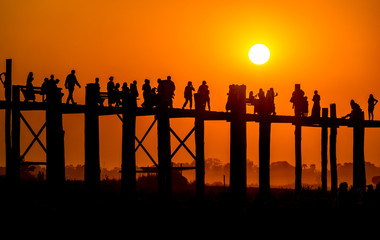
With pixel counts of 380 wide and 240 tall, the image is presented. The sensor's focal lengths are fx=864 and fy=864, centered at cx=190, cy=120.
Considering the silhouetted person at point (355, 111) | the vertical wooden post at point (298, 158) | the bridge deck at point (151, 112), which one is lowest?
the vertical wooden post at point (298, 158)

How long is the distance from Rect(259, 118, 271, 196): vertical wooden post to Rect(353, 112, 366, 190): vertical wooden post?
4821 mm

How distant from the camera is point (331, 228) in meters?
23.0

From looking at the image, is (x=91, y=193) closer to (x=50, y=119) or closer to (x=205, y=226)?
(x=50, y=119)

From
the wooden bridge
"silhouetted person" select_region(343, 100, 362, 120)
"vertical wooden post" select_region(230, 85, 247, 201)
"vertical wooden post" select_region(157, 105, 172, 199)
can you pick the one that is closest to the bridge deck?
the wooden bridge

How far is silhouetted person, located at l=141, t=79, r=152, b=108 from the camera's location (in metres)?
28.0

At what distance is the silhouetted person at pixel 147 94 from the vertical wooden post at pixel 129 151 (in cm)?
90

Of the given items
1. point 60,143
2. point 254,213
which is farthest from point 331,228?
point 60,143

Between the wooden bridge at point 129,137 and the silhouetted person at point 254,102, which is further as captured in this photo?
the silhouetted person at point 254,102

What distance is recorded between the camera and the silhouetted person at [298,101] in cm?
3125

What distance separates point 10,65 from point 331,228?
11.6 metres

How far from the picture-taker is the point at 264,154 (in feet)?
96.4

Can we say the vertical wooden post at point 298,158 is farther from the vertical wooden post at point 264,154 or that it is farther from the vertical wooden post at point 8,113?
the vertical wooden post at point 8,113

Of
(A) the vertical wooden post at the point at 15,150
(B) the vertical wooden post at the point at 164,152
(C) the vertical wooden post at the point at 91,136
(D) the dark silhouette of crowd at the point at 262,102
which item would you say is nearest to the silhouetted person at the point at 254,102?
(D) the dark silhouette of crowd at the point at 262,102

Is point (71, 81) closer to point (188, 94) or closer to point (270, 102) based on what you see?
point (188, 94)
